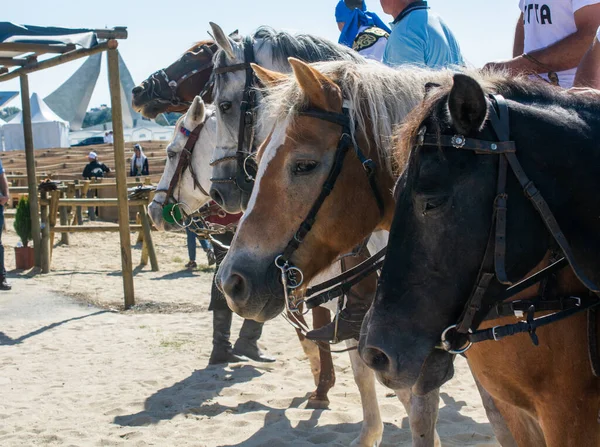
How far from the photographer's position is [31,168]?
11.3 metres

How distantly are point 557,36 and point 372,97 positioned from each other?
2.95 feet

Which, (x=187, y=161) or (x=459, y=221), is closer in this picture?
(x=459, y=221)

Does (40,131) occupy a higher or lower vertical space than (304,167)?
higher

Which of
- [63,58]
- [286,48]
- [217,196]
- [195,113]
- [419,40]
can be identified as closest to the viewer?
[419,40]

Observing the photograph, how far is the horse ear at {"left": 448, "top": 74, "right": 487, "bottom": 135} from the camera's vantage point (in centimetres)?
179

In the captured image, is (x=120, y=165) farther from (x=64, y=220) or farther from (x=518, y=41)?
Result: (x=518, y=41)

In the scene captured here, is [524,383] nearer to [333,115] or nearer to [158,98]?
[333,115]

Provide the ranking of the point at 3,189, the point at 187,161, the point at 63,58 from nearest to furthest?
1. the point at 187,161
2. the point at 63,58
3. the point at 3,189

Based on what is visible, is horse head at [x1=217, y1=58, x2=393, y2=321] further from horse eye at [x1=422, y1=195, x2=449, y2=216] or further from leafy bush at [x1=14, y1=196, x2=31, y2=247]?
leafy bush at [x1=14, y1=196, x2=31, y2=247]

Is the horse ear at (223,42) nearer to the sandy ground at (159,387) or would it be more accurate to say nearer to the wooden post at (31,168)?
the sandy ground at (159,387)

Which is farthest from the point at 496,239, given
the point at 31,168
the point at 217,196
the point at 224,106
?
the point at 31,168

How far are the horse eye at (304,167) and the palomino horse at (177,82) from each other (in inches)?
114

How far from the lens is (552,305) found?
2049 mm

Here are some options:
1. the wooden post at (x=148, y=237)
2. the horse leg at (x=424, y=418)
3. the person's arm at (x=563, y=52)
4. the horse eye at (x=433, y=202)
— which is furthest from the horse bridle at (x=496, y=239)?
the wooden post at (x=148, y=237)
